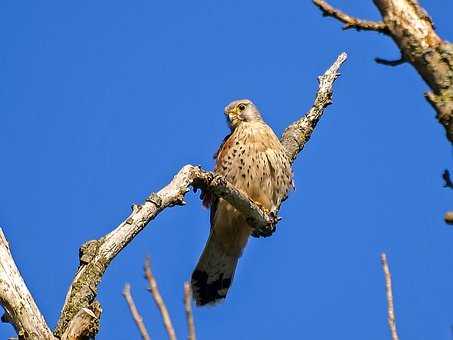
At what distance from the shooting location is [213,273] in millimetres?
7211

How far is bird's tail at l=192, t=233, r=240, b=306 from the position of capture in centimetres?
710

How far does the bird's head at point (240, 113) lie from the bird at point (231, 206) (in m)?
0.43

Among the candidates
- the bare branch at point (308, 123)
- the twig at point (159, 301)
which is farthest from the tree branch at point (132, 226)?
the twig at point (159, 301)

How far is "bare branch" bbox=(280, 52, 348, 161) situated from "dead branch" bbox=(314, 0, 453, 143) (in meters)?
5.83

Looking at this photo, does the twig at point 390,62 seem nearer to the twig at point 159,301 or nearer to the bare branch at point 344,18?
the bare branch at point 344,18

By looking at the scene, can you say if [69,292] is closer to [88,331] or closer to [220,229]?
[88,331]

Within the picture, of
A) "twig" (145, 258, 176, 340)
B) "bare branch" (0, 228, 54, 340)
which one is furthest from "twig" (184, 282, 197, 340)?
"bare branch" (0, 228, 54, 340)

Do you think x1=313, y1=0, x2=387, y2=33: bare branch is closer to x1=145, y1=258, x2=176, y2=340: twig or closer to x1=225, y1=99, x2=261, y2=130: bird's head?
x1=145, y1=258, x2=176, y2=340: twig

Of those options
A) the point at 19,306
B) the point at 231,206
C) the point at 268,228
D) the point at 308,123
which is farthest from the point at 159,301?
the point at 308,123

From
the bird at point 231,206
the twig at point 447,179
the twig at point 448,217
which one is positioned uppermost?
the bird at point 231,206

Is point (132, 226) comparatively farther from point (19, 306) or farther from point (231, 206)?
point (231, 206)

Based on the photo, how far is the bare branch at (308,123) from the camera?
306 inches

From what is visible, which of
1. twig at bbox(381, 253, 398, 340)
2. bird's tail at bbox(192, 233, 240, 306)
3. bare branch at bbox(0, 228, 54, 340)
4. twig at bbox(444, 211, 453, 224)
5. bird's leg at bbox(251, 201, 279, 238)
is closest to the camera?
twig at bbox(444, 211, 453, 224)

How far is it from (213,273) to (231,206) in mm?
684
